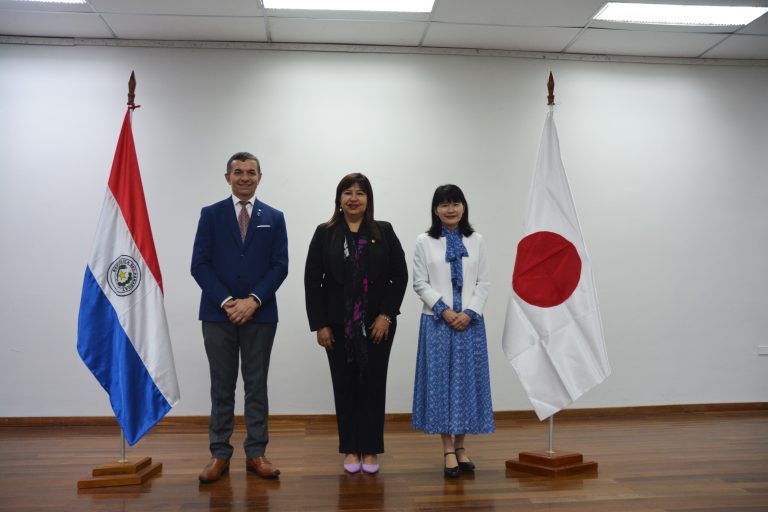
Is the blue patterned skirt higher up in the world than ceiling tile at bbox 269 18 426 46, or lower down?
lower down

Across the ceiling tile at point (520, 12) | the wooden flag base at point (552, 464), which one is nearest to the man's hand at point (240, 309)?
the wooden flag base at point (552, 464)

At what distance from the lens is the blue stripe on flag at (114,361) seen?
3.36 m

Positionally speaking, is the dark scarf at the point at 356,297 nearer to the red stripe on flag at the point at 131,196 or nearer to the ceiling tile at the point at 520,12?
the red stripe on flag at the point at 131,196

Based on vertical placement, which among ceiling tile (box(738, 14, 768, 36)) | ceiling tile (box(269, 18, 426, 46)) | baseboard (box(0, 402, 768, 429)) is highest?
ceiling tile (box(269, 18, 426, 46))

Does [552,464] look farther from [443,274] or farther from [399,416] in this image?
[399,416]

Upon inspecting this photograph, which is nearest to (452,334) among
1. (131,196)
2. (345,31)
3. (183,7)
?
(131,196)

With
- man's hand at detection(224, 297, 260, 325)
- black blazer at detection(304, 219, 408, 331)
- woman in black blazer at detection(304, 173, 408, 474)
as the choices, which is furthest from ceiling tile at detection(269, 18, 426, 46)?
man's hand at detection(224, 297, 260, 325)

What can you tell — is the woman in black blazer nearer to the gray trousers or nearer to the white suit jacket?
the white suit jacket

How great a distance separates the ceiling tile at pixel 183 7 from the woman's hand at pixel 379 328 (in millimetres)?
2374

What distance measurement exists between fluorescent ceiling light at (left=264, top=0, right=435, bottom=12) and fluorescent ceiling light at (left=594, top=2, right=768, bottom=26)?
1.26 m

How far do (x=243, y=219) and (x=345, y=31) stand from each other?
2.13 m

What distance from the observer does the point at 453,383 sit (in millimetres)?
3492

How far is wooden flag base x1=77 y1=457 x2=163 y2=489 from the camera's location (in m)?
3.24

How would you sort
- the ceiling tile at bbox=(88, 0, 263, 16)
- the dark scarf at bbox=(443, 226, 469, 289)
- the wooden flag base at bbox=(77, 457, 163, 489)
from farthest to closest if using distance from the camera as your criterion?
the ceiling tile at bbox=(88, 0, 263, 16), the dark scarf at bbox=(443, 226, 469, 289), the wooden flag base at bbox=(77, 457, 163, 489)
